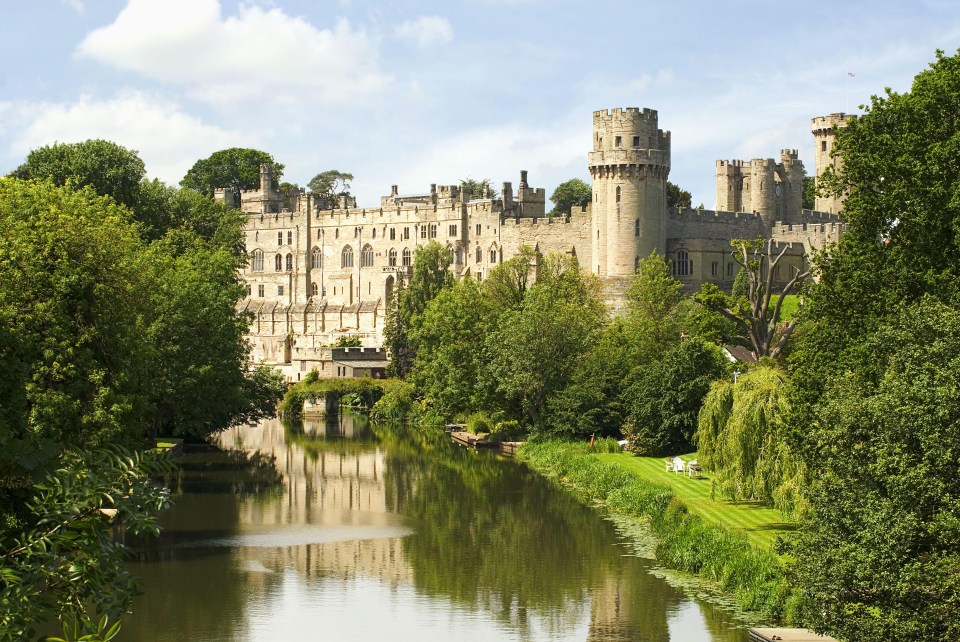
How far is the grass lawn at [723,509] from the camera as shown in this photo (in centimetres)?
3011

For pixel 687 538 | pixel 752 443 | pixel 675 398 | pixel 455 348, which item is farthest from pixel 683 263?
pixel 687 538

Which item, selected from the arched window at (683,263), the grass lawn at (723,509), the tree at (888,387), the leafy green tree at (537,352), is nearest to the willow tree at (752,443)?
the grass lawn at (723,509)

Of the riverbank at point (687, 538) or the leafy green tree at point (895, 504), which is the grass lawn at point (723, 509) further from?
the leafy green tree at point (895, 504)

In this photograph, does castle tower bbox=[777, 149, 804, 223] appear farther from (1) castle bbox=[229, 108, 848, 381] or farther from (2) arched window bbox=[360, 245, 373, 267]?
(2) arched window bbox=[360, 245, 373, 267]

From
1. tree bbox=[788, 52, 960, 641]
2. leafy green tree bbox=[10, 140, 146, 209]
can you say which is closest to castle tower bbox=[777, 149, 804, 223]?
leafy green tree bbox=[10, 140, 146, 209]

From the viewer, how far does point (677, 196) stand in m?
106

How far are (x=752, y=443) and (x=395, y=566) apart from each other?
355 inches

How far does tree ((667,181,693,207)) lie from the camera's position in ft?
338

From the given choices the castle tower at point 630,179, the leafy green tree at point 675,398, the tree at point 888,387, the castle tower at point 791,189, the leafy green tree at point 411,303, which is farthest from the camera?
the castle tower at point 791,189

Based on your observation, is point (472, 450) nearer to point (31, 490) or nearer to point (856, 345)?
point (856, 345)

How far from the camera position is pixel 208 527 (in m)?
34.9

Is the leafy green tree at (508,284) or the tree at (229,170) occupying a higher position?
the tree at (229,170)

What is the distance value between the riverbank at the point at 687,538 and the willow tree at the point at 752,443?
1368mm

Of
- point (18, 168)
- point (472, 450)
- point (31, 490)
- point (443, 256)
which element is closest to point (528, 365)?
point (472, 450)
